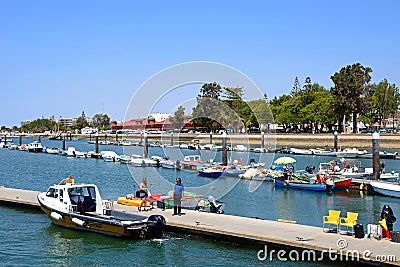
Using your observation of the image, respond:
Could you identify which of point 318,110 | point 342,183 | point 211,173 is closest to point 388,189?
point 342,183

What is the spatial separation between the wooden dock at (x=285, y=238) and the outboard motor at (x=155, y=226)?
126cm

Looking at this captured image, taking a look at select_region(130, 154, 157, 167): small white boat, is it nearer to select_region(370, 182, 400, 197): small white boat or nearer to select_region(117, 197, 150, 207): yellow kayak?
select_region(370, 182, 400, 197): small white boat

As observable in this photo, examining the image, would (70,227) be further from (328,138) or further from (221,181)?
(328,138)

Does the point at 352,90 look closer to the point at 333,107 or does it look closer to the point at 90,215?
the point at 333,107

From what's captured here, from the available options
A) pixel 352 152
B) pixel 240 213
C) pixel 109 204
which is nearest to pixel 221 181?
pixel 240 213

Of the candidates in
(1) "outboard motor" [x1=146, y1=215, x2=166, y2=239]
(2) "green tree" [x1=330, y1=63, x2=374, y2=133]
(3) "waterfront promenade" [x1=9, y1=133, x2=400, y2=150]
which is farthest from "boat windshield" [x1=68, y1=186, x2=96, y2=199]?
(2) "green tree" [x1=330, y1=63, x2=374, y2=133]

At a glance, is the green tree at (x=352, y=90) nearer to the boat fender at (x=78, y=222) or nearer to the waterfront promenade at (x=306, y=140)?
the waterfront promenade at (x=306, y=140)

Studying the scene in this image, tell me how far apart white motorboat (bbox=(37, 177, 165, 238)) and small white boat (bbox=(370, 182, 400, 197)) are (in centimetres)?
2253

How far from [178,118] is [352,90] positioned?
252 feet

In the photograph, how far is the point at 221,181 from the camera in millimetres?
53688

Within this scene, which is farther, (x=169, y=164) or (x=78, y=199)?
(x=169, y=164)

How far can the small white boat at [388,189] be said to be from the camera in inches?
1554

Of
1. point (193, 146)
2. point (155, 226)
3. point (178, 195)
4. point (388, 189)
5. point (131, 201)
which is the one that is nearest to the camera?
point (155, 226)

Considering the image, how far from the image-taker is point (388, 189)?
131 feet
